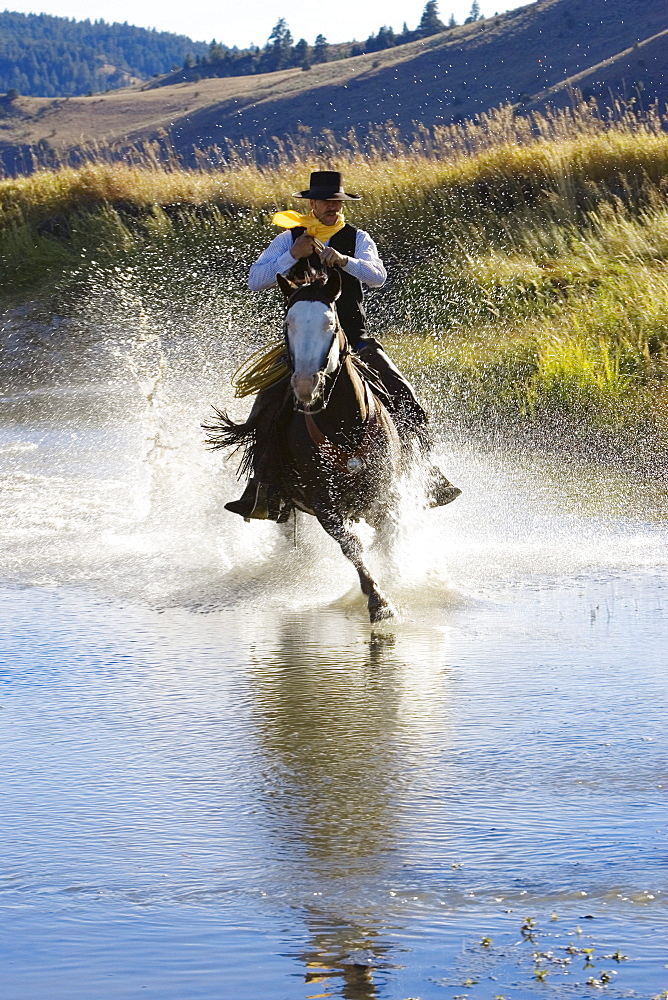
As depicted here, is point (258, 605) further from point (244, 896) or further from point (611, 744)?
point (244, 896)

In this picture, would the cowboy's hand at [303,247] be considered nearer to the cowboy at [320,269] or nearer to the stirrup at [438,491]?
the cowboy at [320,269]

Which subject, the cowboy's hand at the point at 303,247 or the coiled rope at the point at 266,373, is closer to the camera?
the cowboy's hand at the point at 303,247

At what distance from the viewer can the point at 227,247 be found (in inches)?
830

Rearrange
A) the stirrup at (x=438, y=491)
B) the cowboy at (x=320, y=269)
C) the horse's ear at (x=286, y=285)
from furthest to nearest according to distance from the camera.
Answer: the stirrup at (x=438, y=491)
the cowboy at (x=320, y=269)
the horse's ear at (x=286, y=285)

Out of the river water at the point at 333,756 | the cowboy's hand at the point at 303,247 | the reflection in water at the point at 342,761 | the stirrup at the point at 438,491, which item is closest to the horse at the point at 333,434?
the cowboy's hand at the point at 303,247

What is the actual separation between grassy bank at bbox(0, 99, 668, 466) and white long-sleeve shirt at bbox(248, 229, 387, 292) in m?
4.50

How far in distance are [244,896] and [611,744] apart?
178 cm

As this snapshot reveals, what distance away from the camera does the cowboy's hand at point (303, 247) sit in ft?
25.2

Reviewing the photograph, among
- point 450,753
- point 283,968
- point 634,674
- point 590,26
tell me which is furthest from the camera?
point 590,26

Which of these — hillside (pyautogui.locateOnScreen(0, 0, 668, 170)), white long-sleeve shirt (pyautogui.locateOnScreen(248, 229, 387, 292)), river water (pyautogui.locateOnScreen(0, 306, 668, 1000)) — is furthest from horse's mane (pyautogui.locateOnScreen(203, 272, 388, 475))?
hillside (pyautogui.locateOnScreen(0, 0, 668, 170))

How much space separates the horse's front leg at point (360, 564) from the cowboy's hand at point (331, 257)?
51.4 inches

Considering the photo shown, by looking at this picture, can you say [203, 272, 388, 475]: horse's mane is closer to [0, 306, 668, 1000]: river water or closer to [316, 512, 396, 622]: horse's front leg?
[316, 512, 396, 622]: horse's front leg

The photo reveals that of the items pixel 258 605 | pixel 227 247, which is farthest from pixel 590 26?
pixel 258 605

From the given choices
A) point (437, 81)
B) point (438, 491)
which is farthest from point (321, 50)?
point (438, 491)
